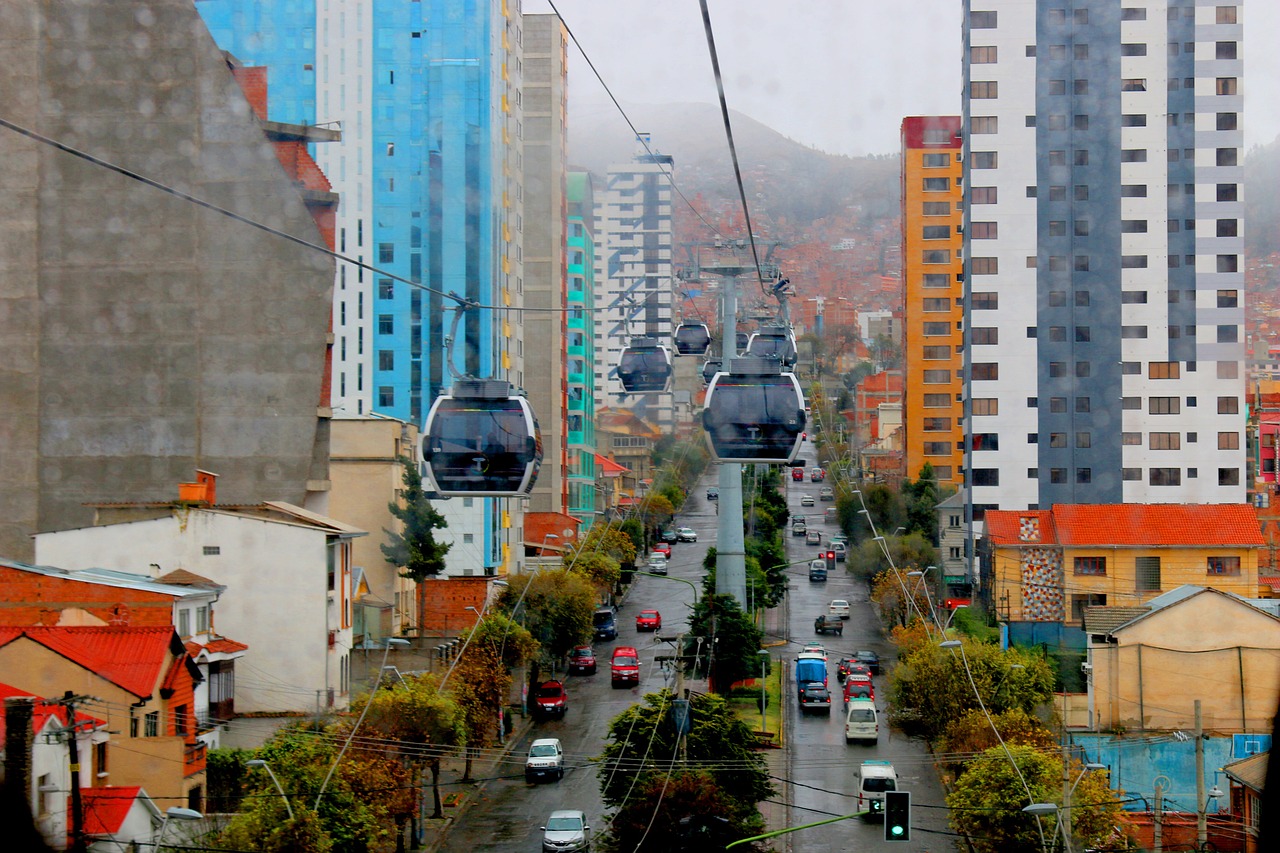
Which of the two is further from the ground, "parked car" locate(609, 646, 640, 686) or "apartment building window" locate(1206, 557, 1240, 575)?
"apartment building window" locate(1206, 557, 1240, 575)

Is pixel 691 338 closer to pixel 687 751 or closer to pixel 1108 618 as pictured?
pixel 1108 618

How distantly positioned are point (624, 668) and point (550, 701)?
2061 mm

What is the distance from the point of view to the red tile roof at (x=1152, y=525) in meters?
23.1

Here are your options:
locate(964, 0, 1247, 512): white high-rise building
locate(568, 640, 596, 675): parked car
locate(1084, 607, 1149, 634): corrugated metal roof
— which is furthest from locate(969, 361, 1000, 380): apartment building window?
locate(1084, 607, 1149, 634): corrugated metal roof

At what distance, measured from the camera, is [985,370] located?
2820 cm

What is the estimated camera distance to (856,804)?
15.5 meters

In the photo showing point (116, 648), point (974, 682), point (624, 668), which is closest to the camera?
point (116, 648)

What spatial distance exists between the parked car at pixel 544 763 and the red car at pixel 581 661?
254 inches

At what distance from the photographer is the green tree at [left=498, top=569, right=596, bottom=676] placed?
2308 cm

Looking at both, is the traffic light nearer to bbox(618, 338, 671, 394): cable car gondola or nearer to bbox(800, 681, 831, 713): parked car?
bbox(800, 681, 831, 713): parked car

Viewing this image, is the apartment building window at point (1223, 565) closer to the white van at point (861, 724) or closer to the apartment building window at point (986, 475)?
the apartment building window at point (986, 475)

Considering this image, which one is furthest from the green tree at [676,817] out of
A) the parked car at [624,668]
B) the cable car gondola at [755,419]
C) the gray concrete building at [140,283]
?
the parked car at [624,668]

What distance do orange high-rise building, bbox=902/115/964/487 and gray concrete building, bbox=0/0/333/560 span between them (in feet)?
65.4

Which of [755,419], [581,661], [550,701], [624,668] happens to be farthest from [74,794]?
[581,661]
